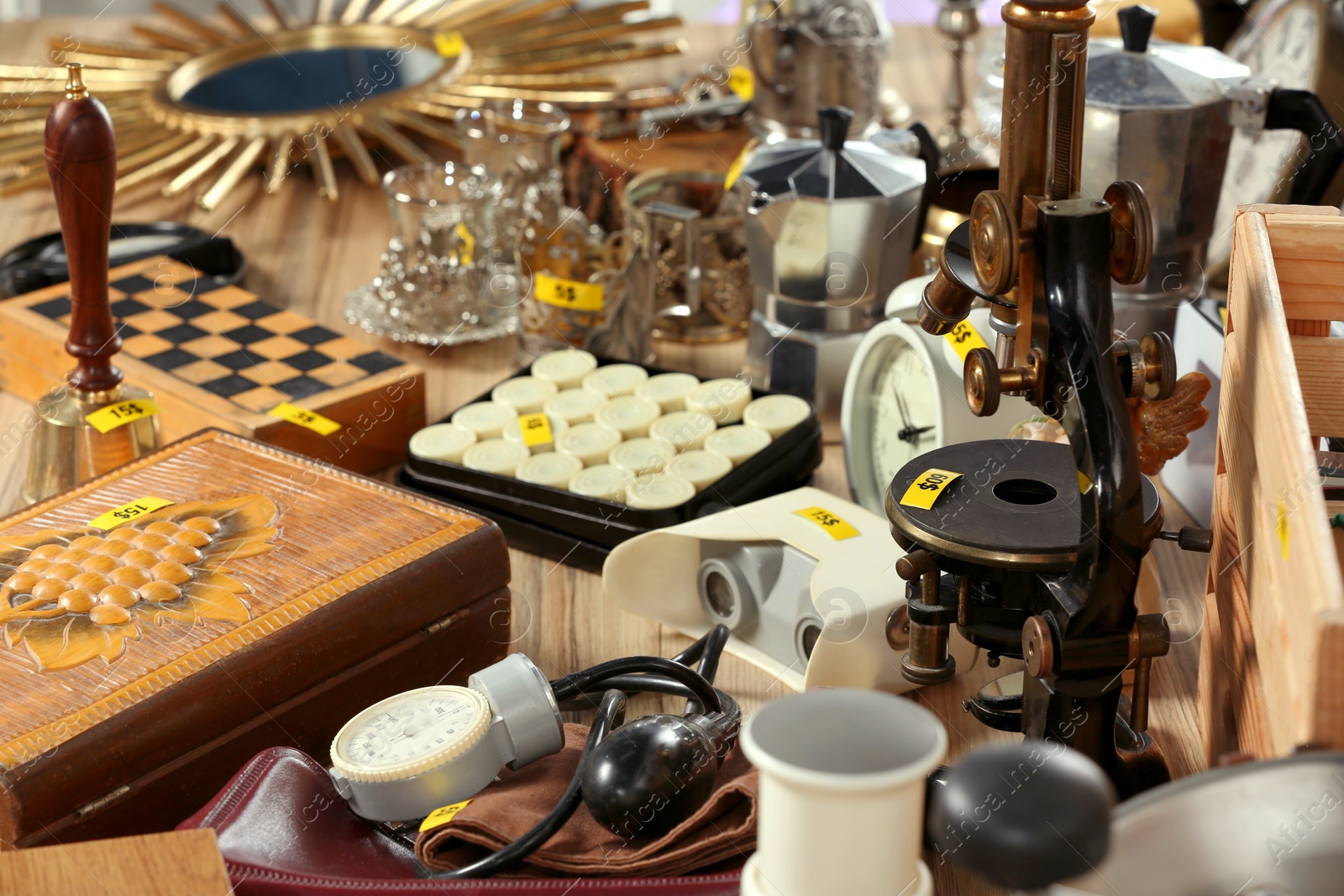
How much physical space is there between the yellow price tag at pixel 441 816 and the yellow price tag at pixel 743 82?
1331 mm

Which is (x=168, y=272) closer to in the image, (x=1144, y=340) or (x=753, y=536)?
(x=753, y=536)

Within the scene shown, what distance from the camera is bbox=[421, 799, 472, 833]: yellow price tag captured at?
819 millimetres

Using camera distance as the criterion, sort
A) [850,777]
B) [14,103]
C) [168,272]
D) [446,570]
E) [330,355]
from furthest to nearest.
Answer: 1. [14,103]
2. [168,272]
3. [330,355]
4. [446,570]
5. [850,777]

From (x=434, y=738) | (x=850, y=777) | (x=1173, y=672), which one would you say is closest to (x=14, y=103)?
(x=434, y=738)

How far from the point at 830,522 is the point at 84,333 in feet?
2.22

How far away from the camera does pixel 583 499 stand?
123 cm

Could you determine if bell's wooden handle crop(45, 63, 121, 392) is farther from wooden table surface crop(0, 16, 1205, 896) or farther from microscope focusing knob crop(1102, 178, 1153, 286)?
microscope focusing knob crop(1102, 178, 1153, 286)

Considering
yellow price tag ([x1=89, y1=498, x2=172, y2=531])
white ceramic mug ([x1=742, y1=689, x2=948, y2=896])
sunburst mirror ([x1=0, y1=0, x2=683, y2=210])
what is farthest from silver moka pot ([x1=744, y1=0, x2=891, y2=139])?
white ceramic mug ([x1=742, y1=689, x2=948, y2=896])

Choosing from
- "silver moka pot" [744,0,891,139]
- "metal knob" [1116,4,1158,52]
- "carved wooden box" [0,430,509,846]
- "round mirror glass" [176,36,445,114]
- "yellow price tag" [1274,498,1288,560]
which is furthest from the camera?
"round mirror glass" [176,36,445,114]

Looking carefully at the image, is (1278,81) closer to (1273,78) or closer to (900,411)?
(1273,78)

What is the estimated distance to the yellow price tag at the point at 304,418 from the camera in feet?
4.35

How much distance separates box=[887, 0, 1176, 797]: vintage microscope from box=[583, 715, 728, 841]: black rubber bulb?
0.47ft

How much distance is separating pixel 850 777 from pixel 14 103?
2.02 metres

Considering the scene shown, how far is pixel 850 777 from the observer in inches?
21.2
